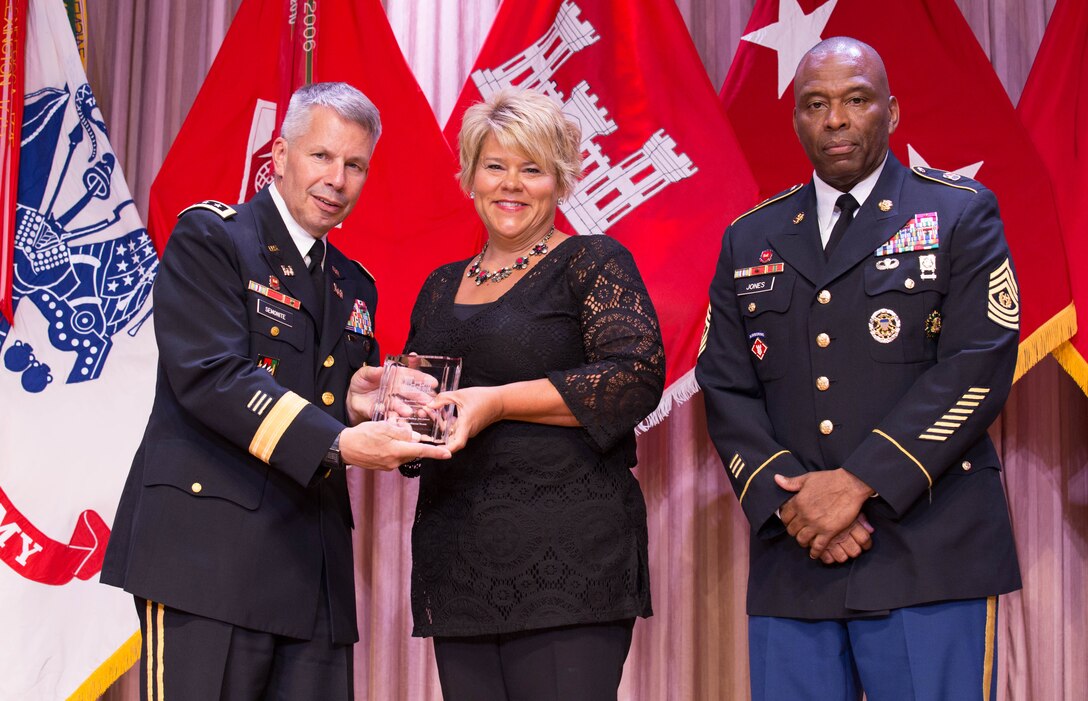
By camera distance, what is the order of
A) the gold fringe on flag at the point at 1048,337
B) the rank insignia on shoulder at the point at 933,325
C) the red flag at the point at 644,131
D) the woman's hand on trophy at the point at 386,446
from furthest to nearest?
1. the red flag at the point at 644,131
2. the gold fringe on flag at the point at 1048,337
3. the rank insignia on shoulder at the point at 933,325
4. the woman's hand on trophy at the point at 386,446

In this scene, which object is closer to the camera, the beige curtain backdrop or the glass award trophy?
the glass award trophy

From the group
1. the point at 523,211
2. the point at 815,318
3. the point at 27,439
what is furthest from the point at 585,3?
the point at 27,439

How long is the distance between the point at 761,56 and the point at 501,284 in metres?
1.51

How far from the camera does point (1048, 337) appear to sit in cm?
292

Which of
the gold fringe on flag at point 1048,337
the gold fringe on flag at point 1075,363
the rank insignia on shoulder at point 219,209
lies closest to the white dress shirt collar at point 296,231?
the rank insignia on shoulder at point 219,209

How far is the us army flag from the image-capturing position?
10.8 ft

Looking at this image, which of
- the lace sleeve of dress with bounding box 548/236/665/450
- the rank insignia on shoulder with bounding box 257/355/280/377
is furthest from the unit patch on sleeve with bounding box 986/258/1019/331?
the rank insignia on shoulder with bounding box 257/355/280/377

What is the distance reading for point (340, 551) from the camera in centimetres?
217

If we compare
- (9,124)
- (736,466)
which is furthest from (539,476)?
(9,124)

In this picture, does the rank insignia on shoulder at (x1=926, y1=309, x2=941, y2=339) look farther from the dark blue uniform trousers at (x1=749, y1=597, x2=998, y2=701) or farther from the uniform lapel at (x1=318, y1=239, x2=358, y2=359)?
the uniform lapel at (x1=318, y1=239, x2=358, y2=359)

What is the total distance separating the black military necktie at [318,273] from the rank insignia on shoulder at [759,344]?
3.05 ft

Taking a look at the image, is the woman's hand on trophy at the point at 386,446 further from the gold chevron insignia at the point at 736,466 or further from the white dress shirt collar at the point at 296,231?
the gold chevron insignia at the point at 736,466

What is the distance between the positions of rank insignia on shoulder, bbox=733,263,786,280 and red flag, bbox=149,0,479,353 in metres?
1.21

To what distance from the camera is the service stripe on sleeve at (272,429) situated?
6.36ft
